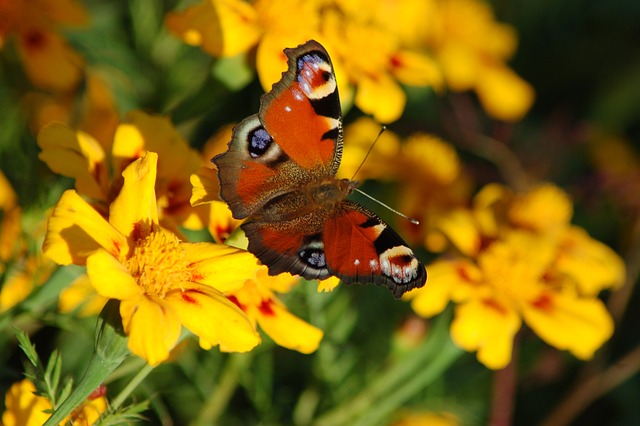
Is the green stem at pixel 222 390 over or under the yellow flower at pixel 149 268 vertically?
under

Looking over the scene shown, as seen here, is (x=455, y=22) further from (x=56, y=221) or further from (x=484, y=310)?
(x=56, y=221)

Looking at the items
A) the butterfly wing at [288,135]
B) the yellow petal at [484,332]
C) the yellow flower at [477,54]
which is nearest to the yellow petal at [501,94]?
the yellow flower at [477,54]

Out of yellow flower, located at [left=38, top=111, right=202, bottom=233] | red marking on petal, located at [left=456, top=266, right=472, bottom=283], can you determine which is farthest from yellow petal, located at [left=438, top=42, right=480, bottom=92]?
yellow flower, located at [left=38, top=111, right=202, bottom=233]

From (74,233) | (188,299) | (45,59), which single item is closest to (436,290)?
(188,299)

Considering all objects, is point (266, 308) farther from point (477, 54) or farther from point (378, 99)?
point (477, 54)

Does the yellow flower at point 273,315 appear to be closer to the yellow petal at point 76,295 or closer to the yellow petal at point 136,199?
the yellow petal at point 136,199

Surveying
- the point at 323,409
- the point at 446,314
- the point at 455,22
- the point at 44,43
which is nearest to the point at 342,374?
the point at 323,409
